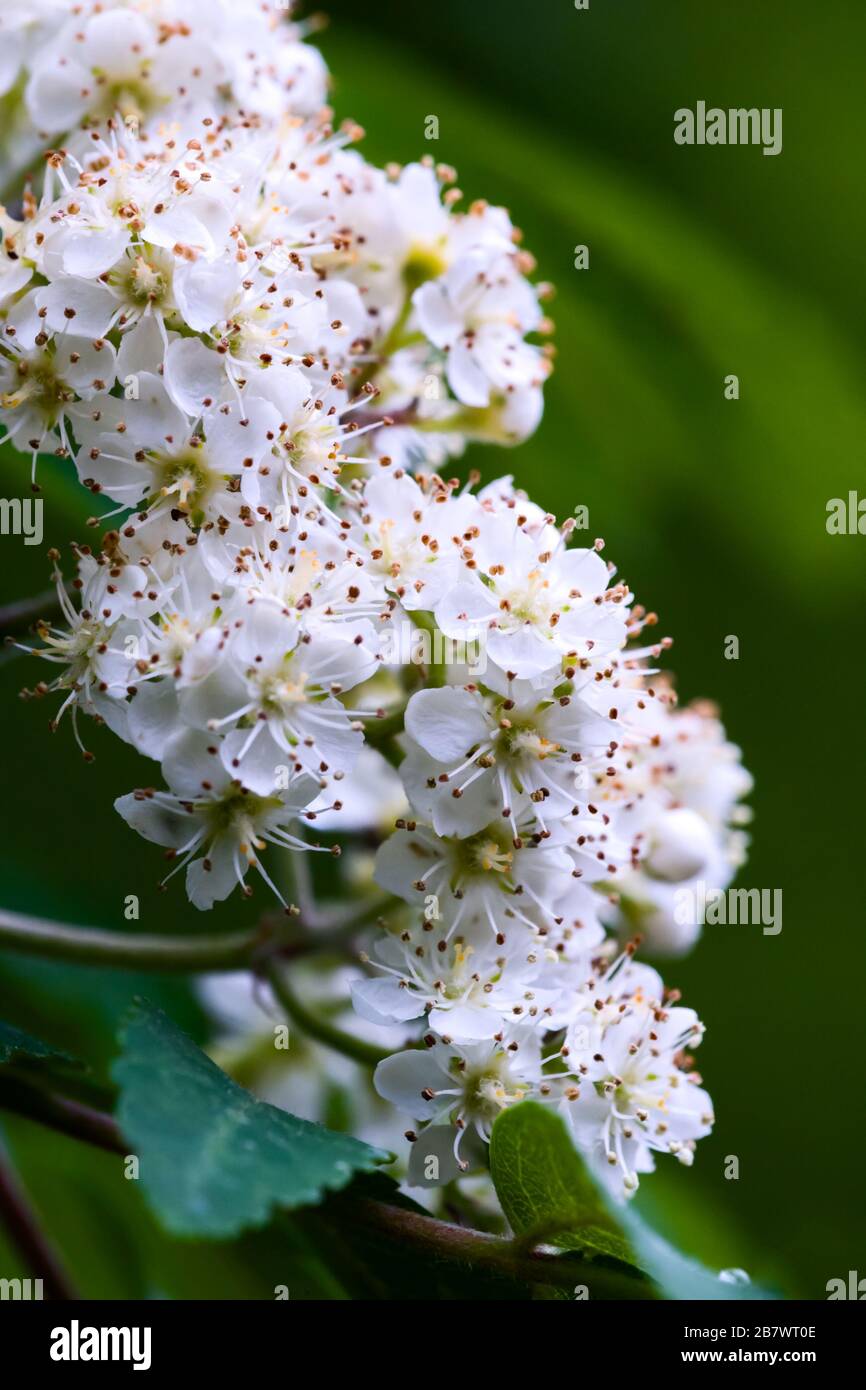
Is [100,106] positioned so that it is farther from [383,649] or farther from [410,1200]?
[410,1200]

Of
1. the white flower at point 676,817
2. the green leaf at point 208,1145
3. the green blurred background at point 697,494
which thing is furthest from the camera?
the green blurred background at point 697,494

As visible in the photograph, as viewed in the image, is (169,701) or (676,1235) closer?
(169,701)

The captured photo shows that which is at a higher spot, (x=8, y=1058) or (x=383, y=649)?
(x=383, y=649)

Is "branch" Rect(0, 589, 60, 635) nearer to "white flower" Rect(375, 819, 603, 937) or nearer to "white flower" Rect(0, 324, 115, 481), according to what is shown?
"white flower" Rect(0, 324, 115, 481)

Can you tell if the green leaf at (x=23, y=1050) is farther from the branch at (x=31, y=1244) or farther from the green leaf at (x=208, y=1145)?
the branch at (x=31, y=1244)

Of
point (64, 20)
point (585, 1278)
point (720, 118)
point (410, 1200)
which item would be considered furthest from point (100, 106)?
point (720, 118)

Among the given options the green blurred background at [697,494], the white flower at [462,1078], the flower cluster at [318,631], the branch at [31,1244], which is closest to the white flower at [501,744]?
the flower cluster at [318,631]

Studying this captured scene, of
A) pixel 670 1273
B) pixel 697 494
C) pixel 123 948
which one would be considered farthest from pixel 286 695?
pixel 697 494
